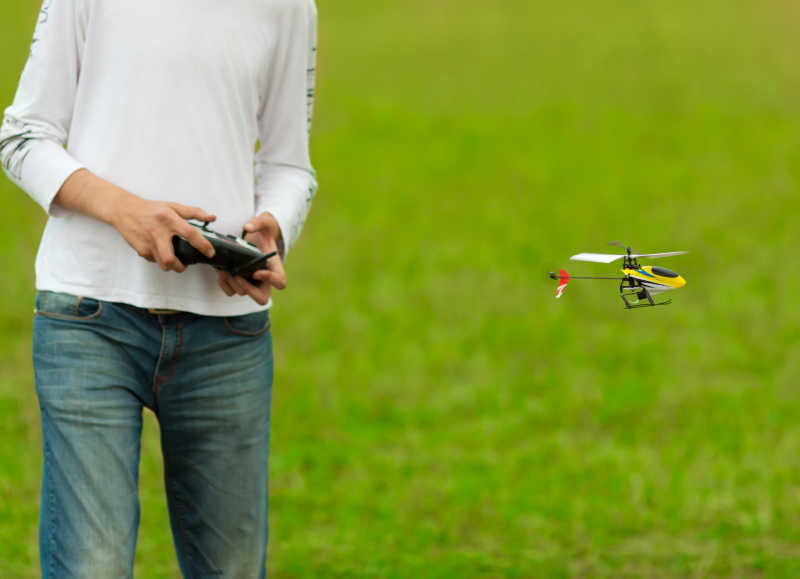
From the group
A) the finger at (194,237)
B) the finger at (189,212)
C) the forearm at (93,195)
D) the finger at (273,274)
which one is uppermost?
the forearm at (93,195)

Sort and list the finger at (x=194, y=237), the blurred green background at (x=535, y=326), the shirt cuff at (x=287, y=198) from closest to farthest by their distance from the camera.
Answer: the finger at (x=194, y=237) → the shirt cuff at (x=287, y=198) → the blurred green background at (x=535, y=326)

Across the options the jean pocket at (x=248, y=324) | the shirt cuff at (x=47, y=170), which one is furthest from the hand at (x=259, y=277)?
the shirt cuff at (x=47, y=170)

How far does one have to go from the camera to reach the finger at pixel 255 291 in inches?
98.1

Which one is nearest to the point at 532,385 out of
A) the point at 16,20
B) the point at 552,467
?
the point at 552,467

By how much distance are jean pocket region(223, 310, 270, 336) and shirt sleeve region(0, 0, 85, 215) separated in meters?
0.46

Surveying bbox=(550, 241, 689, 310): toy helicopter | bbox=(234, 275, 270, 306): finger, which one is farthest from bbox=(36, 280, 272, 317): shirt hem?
bbox=(550, 241, 689, 310): toy helicopter

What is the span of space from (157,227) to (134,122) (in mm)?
287

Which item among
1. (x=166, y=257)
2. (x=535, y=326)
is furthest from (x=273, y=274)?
(x=535, y=326)

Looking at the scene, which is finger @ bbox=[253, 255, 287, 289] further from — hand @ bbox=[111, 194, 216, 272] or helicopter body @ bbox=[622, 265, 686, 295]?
helicopter body @ bbox=[622, 265, 686, 295]

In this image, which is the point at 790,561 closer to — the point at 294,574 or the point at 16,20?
the point at 294,574

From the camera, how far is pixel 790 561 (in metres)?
4.82

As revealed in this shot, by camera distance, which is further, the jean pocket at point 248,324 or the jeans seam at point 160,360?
the jean pocket at point 248,324

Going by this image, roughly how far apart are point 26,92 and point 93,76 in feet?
0.52

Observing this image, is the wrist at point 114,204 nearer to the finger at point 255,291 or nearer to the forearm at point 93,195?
the forearm at point 93,195
